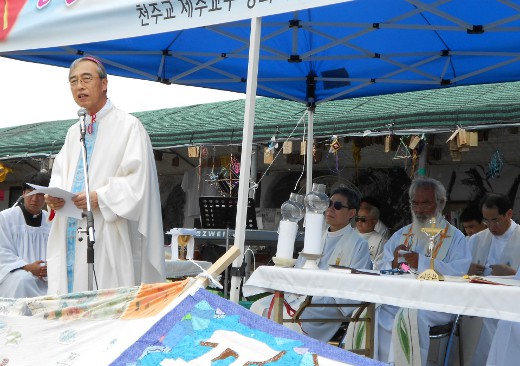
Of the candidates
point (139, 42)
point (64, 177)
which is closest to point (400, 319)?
point (64, 177)

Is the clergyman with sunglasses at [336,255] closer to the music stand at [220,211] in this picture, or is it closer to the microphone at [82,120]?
the microphone at [82,120]

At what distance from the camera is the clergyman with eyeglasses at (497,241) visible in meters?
6.72

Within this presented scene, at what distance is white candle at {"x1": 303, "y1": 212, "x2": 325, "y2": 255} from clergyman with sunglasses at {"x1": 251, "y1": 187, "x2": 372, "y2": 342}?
4.22ft

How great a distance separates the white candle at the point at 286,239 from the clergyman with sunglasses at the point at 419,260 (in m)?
0.86

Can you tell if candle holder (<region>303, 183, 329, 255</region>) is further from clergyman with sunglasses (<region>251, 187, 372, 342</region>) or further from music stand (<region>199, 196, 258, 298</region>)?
music stand (<region>199, 196, 258, 298</region>)

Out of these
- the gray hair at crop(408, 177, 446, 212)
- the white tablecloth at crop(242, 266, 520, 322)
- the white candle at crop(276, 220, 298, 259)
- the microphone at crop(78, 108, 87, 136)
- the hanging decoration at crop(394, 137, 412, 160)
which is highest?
the hanging decoration at crop(394, 137, 412, 160)

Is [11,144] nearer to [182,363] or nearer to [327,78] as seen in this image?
[327,78]

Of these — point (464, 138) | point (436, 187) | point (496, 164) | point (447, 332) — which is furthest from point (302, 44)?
point (496, 164)

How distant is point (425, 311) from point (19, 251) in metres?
3.70

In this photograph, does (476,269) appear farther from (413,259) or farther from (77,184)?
(77,184)

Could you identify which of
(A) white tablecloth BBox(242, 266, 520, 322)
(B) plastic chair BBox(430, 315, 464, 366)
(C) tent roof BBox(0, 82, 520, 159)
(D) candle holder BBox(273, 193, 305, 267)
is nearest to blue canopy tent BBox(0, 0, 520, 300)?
(D) candle holder BBox(273, 193, 305, 267)

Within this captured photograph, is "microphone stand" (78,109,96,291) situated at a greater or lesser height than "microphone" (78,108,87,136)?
lesser

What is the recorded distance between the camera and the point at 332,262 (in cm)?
653

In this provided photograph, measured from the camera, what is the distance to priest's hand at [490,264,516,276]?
6.57 meters
